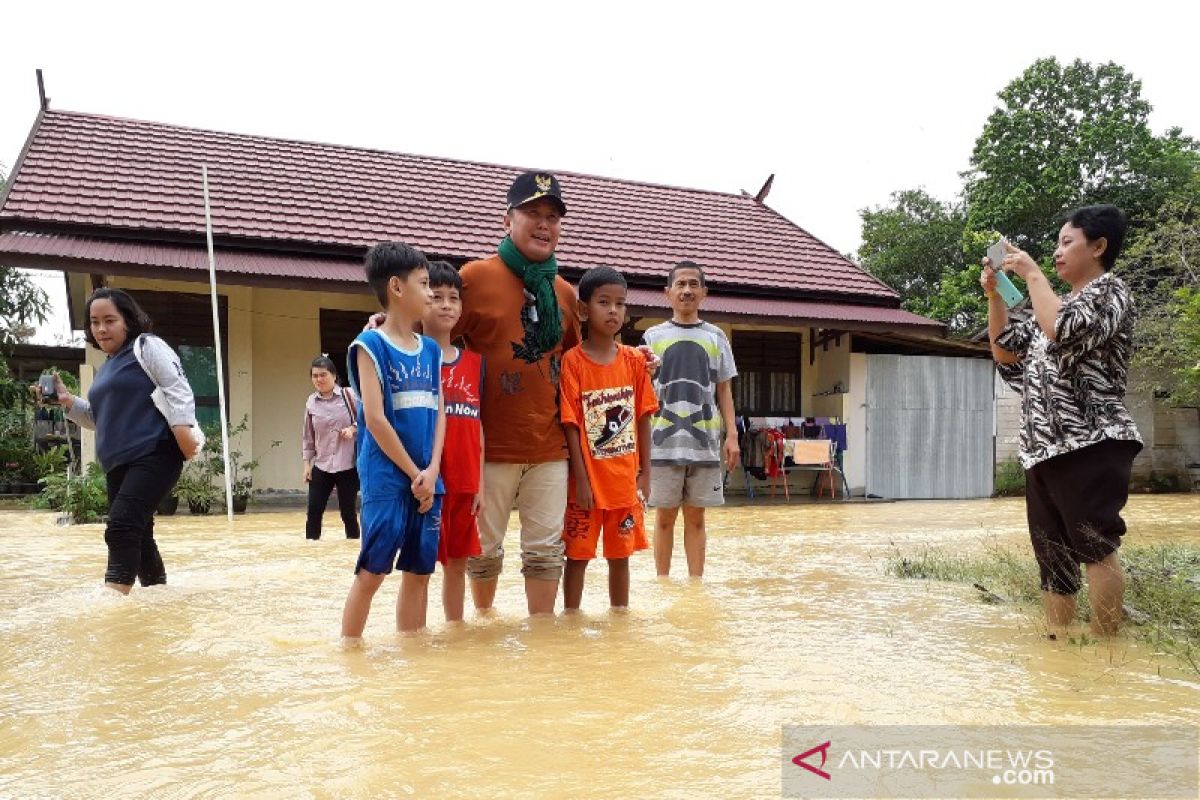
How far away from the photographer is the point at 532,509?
3.67 meters

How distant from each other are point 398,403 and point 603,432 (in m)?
0.97

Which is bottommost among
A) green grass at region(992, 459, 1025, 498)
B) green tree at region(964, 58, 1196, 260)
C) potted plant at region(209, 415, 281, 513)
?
green grass at region(992, 459, 1025, 498)

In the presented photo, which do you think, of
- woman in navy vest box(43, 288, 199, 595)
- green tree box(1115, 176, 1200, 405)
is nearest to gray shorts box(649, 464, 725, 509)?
woman in navy vest box(43, 288, 199, 595)

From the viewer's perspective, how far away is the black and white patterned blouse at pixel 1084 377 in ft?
11.0

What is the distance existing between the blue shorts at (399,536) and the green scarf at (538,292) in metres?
0.77

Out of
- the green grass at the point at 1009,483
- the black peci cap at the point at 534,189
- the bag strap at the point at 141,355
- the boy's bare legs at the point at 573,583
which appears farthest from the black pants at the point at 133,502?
the green grass at the point at 1009,483

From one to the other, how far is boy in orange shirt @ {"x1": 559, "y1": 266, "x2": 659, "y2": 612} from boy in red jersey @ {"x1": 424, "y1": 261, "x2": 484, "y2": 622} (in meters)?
0.41

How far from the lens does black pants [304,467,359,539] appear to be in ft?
24.3

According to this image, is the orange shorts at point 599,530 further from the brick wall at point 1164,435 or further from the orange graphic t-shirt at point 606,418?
the brick wall at point 1164,435

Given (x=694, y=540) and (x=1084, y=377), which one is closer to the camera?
(x=1084, y=377)

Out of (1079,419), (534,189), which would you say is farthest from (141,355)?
(1079,419)

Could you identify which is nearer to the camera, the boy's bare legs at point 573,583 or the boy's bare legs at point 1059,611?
the boy's bare legs at point 1059,611

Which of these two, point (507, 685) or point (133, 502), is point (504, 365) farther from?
point (133, 502)

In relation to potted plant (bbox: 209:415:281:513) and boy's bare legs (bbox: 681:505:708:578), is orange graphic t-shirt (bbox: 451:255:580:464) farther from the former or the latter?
potted plant (bbox: 209:415:281:513)
